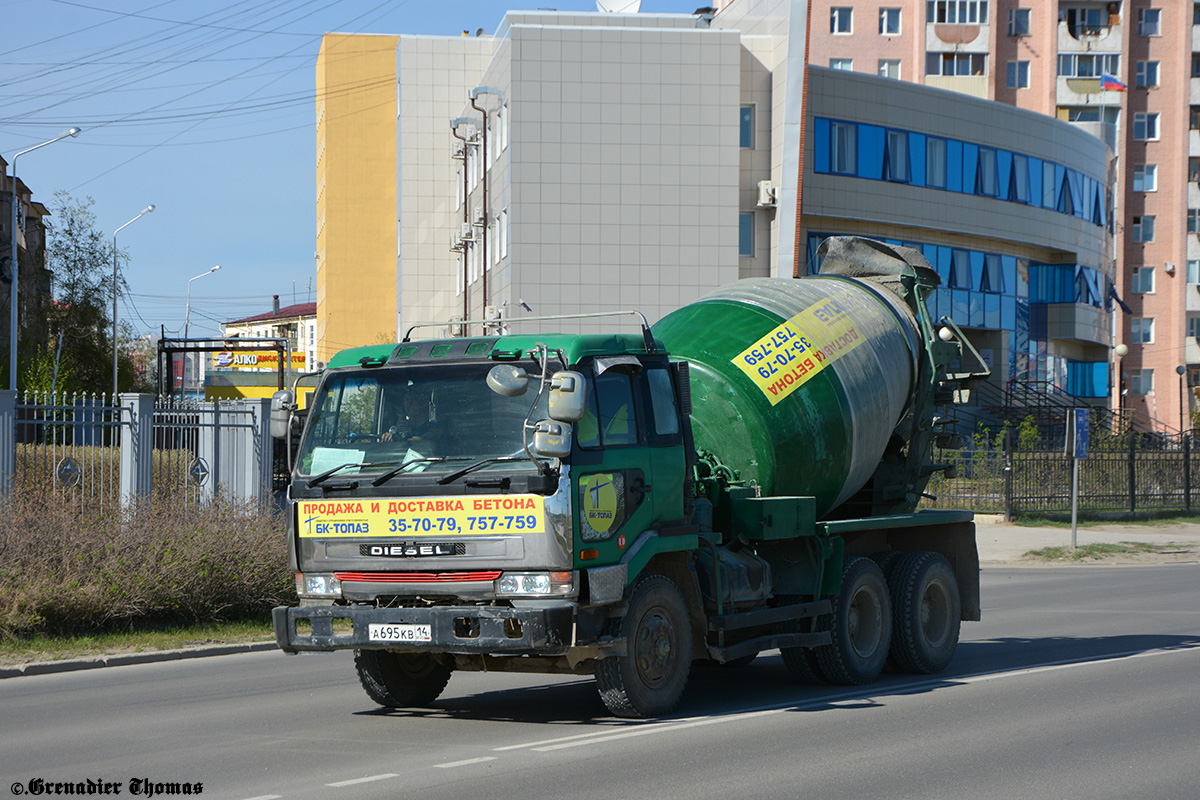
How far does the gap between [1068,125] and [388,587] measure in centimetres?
5167

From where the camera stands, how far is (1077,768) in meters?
7.79

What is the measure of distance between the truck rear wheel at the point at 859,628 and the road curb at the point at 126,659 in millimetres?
5998

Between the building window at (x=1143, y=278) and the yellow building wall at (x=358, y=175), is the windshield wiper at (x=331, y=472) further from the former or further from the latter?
the building window at (x=1143, y=278)

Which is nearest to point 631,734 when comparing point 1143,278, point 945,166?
point 945,166

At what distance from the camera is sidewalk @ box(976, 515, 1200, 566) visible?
1066 inches

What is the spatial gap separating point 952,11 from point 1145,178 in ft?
52.1

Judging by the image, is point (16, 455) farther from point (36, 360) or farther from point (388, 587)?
point (36, 360)

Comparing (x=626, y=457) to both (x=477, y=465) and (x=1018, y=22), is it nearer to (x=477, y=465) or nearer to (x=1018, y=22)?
(x=477, y=465)

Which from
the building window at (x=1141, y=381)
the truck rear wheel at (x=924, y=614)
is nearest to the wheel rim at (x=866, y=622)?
the truck rear wheel at (x=924, y=614)

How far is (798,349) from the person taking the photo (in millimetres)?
11273

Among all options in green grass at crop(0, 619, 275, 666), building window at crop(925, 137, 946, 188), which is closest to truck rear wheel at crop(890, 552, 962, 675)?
green grass at crop(0, 619, 275, 666)

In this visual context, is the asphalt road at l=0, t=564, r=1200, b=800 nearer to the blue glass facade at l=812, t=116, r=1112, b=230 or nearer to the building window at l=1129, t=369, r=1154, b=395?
the blue glass facade at l=812, t=116, r=1112, b=230

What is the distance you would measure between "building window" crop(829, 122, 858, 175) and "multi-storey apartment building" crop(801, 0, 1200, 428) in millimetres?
24667

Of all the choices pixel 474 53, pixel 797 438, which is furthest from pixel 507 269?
pixel 797 438
